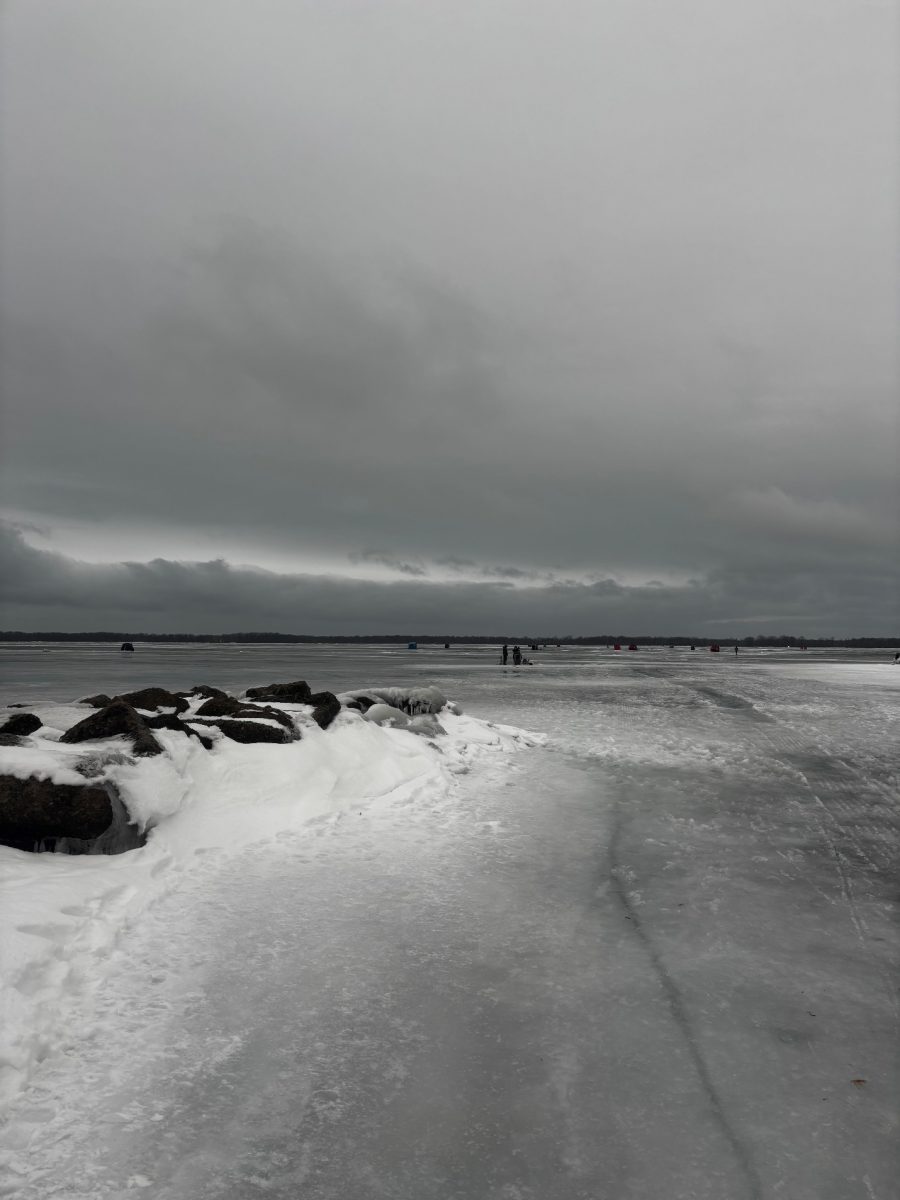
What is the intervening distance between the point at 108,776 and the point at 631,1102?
4519mm

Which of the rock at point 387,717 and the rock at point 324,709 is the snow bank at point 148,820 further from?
the rock at point 387,717

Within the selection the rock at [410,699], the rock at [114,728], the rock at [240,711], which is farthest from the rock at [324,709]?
the rock at [114,728]

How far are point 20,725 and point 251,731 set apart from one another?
2253mm

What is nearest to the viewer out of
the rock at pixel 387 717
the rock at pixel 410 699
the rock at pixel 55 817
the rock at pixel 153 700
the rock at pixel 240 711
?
the rock at pixel 55 817

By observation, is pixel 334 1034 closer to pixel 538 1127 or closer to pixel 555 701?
pixel 538 1127

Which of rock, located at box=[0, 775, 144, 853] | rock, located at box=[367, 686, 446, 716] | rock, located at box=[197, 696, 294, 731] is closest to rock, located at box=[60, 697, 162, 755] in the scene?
rock, located at box=[0, 775, 144, 853]

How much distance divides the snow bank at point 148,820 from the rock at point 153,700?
0.80 metres

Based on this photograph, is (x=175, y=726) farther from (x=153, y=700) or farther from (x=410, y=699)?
(x=410, y=699)

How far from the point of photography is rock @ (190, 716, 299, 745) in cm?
784

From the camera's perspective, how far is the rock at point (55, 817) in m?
4.97

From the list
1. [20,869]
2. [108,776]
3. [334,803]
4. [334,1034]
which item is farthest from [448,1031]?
[334,803]

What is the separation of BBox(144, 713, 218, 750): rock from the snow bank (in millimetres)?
121

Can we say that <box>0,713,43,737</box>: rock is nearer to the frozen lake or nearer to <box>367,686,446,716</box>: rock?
the frozen lake

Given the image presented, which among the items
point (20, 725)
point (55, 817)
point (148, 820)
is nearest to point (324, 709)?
point (20, 725)
